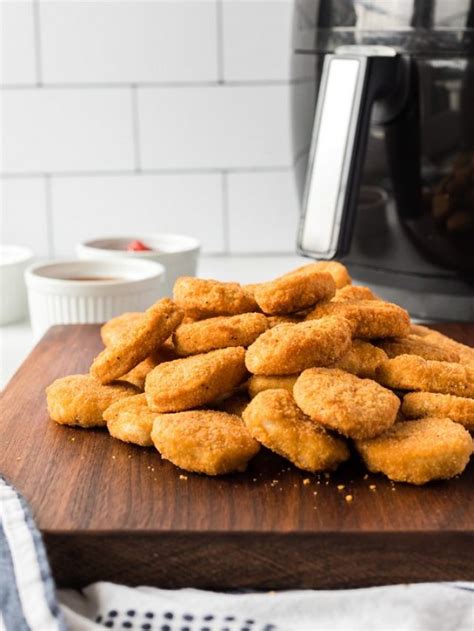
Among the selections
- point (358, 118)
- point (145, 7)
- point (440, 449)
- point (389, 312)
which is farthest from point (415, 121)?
point (145, 7)

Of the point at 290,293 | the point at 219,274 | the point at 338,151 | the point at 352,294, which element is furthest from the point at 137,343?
the point at 219,274

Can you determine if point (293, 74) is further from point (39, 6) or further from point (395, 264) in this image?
point (39, 6)

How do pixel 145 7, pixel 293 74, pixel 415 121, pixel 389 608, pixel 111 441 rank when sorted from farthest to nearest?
pixel 145 7
pixel 293 74
pixel 415 121
pixel 111 441
pixel 389 608

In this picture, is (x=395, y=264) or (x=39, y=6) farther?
(x=39, y=6)

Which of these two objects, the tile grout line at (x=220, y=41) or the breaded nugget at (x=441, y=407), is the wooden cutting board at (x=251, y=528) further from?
the tile grout line at (x=220, y=41)

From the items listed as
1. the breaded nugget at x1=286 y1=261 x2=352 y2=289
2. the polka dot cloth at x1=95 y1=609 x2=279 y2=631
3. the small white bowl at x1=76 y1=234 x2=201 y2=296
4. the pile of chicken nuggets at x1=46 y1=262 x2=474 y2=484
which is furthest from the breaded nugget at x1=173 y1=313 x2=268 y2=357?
the small white bowl at x1=76 y1=234 x2=201 y2=296

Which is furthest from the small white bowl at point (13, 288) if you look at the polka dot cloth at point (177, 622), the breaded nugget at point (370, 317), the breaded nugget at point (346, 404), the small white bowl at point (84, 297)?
the polka dot cloth at point (177, 622)
